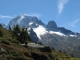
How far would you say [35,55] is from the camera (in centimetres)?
5138

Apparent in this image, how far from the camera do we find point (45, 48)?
240ft

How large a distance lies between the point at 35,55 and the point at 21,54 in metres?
5.41

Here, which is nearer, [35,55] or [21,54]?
[21,54]

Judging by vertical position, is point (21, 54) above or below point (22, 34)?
below

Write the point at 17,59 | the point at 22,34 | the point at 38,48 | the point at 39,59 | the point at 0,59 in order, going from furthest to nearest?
1. the point at 22,34
2. the point at 38,48
3. the point at 39,59
4. the point at 17,59
5. the point at 0,59

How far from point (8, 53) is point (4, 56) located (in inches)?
113

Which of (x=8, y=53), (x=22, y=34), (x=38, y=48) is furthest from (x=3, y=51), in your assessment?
(x=22, y=34)

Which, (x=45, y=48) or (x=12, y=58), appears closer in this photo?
(x=12, y=58)

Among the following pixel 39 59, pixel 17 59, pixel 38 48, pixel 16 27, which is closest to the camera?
pixel 17 59

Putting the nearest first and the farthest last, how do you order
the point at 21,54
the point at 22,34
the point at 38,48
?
the point at 21,54, the point at 38,48, the point at 22,34

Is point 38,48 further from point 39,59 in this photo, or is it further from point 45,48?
point 39,59

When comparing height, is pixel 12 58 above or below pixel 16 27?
below

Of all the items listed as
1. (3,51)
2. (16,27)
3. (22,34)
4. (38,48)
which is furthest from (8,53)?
(16,27)

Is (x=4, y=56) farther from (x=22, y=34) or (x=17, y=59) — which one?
(x=22, y=34)
